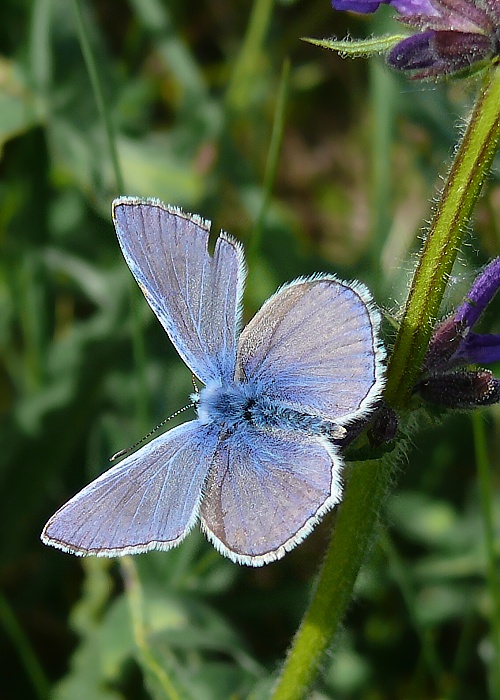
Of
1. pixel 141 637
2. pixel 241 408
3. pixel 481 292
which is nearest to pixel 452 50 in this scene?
pixel 481 292

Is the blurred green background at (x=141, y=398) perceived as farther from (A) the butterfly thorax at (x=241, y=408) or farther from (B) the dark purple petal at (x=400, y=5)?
(B) the dark purple petal at (x=400, y=5)

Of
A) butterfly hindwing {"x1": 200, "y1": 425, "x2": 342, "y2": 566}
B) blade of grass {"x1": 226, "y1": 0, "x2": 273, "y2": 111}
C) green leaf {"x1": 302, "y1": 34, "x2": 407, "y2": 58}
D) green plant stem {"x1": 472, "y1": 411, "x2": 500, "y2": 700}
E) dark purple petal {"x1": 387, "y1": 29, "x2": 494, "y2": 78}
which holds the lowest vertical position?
green plant stem {"x1": 472, "y1": 411, "x2": 500, "y2": 700}

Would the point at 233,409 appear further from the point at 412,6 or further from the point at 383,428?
the point at 412,6

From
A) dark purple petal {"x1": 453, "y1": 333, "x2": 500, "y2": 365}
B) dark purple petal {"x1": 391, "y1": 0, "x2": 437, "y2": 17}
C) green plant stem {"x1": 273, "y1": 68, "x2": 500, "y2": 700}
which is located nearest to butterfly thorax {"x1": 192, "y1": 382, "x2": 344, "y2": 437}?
green plant stem {"x1": 273, "y1": 68, "x2": 500, "y2": 700}

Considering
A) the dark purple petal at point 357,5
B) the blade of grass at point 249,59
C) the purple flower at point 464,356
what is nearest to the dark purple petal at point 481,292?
the purple flower at point 464,356

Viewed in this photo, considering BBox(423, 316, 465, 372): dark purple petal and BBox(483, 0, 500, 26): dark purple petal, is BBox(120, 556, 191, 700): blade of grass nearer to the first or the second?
BBox(423, 316, 465, 372): dark purple petal

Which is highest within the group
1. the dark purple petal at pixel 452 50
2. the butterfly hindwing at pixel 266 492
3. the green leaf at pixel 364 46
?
the green leaf at pixel 364 46

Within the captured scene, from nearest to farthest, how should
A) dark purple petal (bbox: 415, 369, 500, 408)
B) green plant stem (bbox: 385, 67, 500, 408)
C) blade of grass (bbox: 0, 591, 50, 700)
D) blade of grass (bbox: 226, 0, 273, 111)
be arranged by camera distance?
green plant stem (bbox: 385, 67, 500, 408), dark purple petal (bbox: 415, 369, 500, 408), blade of grass (bbox: 0, 591, 50, 700), blade of grass (bbox: 226, 0, 273, 111)

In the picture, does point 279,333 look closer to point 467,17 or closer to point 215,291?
point 215,291
